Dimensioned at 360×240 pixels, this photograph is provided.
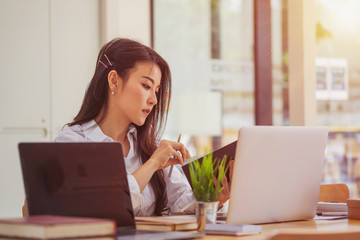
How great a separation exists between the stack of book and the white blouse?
19.4 inches

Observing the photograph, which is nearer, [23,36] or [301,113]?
[23,36]

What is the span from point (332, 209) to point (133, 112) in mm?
864

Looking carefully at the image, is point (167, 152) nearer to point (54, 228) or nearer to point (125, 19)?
point (54, 228)

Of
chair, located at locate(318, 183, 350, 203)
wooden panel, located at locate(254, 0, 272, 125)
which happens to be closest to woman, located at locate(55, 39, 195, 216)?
chair, located at locate(318, 183, 350, 203)

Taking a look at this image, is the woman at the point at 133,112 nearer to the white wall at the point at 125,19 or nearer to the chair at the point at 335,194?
the chair at the point at 335,194

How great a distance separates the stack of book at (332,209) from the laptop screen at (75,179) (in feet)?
3.08

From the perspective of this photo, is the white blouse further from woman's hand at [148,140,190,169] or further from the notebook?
the notebook

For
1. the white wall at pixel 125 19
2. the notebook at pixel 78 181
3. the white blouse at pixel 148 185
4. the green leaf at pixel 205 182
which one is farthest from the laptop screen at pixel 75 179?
the white wall at pixel 125 19

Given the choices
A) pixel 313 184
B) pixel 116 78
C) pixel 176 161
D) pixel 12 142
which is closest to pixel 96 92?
pixel 116 78

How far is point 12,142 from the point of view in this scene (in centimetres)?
418

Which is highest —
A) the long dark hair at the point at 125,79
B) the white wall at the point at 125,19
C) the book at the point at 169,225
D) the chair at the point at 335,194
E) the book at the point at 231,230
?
the white wall at the point at 125,19

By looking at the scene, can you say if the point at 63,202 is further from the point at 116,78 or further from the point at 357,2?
the point at 357,2

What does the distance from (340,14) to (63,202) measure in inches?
169

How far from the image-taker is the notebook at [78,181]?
1.62 metres
